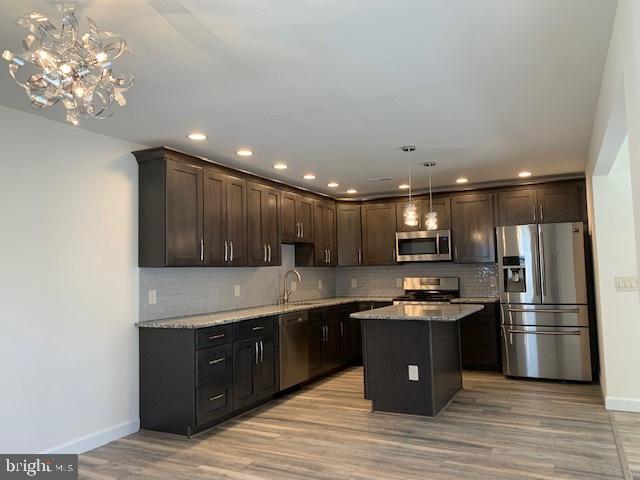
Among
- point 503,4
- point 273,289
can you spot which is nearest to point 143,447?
point 273,289

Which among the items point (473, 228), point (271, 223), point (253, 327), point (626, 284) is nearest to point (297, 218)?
point (271, 223)

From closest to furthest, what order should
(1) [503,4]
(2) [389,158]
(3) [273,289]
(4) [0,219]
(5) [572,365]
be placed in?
1. (1) [503,4]
2. (4) [0,219]
3. (2) [389,158]
4. (5) [572,365]
5. (3) [273,289]

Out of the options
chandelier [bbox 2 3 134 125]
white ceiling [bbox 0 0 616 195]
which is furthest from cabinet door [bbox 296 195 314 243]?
chandelier [bbox 2 3 134 125]

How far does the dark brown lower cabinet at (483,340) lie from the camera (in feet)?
19.6

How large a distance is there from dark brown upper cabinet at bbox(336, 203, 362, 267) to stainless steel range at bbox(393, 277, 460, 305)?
0.83 metres

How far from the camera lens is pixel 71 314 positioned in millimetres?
3578

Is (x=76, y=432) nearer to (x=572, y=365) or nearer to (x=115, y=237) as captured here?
(x=115, y=237)

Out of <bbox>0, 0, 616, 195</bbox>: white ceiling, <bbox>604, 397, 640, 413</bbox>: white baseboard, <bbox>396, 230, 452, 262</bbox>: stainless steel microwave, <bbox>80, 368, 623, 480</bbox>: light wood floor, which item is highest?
<bbox>0, 0, 616, 195</bbox>: white ceiling

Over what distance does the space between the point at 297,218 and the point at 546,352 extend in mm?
3212

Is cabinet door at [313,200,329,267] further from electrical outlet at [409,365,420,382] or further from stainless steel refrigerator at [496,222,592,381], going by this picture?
electrical outlet at [409,365,420,382]

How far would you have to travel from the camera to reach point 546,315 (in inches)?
214

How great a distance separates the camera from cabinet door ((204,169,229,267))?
4445 millimetres

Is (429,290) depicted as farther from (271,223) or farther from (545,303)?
(271,223)

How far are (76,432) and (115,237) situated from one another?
148 cm
